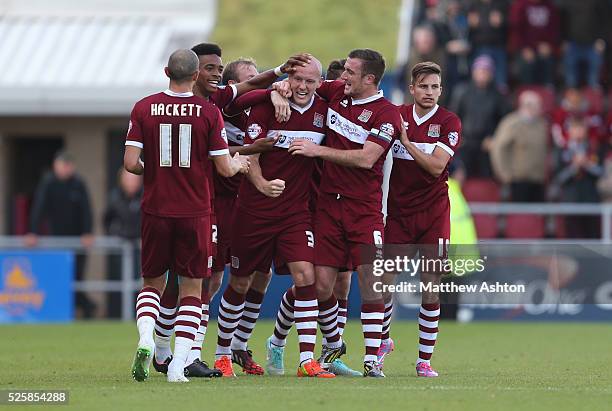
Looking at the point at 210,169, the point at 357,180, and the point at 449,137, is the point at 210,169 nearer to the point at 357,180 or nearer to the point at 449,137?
the point at 357,180

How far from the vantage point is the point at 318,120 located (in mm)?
11859

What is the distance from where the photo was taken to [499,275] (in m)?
20.5

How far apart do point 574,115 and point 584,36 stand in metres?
3.17

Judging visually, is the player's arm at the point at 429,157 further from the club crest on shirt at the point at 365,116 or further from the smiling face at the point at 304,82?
the smiling face at the point at 304,82

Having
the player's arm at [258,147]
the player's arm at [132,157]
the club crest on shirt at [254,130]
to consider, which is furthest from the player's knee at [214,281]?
the player's arm at [132,157]

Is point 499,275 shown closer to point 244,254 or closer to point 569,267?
point 569,267

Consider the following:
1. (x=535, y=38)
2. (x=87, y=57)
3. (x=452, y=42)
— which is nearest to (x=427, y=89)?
(x=452, y=42)

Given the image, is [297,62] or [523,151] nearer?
[297,62]

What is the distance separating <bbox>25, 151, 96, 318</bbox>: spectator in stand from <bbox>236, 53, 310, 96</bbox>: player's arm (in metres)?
10.3

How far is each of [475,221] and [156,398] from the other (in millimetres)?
12759

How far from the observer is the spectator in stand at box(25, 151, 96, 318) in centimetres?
2217

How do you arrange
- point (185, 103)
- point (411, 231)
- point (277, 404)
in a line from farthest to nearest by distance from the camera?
1. point (411, 231)
2. point (185, 103)
3. point (277, 404)

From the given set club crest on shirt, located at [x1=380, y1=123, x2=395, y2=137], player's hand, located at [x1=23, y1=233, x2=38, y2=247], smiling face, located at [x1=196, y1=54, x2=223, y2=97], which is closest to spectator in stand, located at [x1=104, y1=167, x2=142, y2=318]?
player's hand, located at [x1=23, y1=233, x2=38, y2=247]

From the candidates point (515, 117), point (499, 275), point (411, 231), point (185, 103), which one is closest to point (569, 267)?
point (499, 275)
